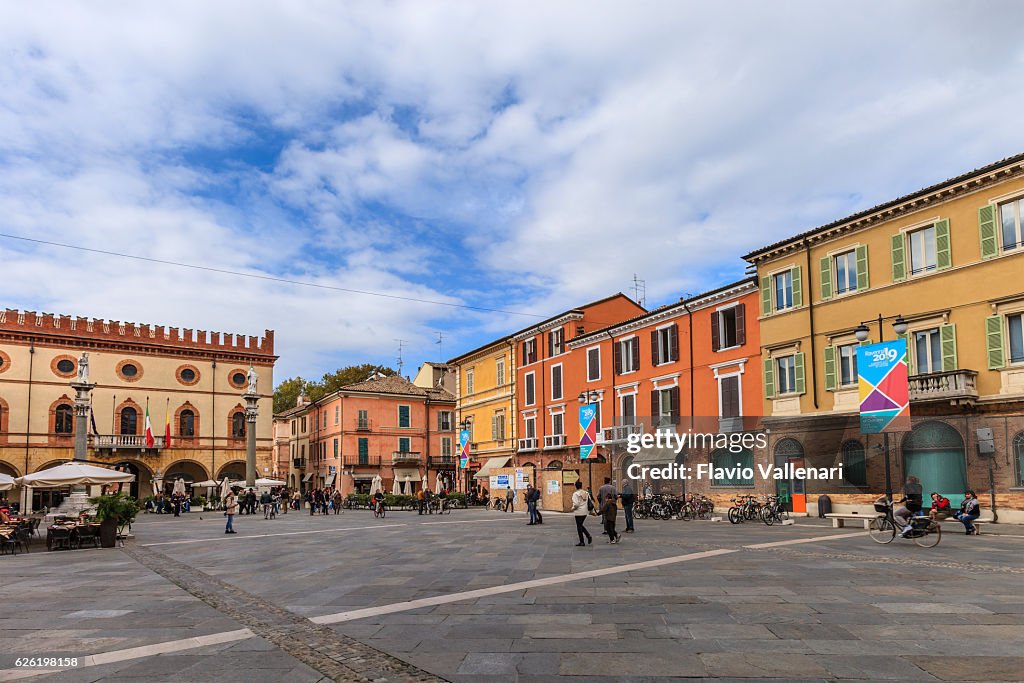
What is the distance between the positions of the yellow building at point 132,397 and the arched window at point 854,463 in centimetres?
4169

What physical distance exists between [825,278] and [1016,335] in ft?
23.7

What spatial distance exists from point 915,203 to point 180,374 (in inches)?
1889

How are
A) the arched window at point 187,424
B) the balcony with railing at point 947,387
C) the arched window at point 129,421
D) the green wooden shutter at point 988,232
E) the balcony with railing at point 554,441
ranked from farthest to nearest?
the arched window at point 187,424 → the arched window at point 129,421 → the balcony with railing at point 554,441 → the green wooden shutter at point 988,232 → the balcony with railing at point 947,387

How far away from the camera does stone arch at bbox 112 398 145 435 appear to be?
5191 cm

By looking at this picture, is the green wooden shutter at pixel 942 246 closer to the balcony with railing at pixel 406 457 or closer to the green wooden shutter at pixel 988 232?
the green wooden shutter at pixel 988 232

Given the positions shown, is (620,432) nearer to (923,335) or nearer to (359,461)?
(923,335)

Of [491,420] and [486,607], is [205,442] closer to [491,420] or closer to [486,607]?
[491,420]

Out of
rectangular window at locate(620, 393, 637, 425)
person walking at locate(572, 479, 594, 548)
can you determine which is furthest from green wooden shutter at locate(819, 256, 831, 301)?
person walking at locate(572, 479, 594, 548)

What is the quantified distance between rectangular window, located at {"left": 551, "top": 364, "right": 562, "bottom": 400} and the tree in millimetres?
29477

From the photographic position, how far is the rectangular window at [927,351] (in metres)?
25.4

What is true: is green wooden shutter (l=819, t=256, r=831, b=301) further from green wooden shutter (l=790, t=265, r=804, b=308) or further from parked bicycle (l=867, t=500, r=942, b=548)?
parked bicycle (l=867, t=500, r=942, b=548)

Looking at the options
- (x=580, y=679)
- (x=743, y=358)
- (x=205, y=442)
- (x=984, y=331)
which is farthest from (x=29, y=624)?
(x=205, y=442)

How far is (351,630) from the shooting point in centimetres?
909

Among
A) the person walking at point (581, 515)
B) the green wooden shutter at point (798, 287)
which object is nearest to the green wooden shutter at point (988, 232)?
the green wooden shutter at point (798, 287)
